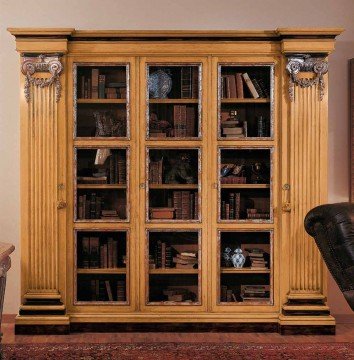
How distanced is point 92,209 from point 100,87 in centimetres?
92

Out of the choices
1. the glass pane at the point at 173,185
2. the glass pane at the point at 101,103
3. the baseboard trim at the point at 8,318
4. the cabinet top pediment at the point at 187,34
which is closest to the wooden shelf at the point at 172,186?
the glass pane at the point at 173,185

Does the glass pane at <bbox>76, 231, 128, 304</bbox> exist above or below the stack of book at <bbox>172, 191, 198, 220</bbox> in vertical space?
below

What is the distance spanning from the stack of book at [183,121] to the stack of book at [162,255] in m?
0.84

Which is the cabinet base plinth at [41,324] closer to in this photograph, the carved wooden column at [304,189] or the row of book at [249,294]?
the row of book at [249,294]

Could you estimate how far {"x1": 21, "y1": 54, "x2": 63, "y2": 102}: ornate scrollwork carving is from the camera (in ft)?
18.1

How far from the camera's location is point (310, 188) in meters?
5.61

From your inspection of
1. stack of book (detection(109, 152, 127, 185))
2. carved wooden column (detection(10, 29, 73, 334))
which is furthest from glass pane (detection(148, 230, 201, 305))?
carved wooden column (detection(10, 29, 73, 334))

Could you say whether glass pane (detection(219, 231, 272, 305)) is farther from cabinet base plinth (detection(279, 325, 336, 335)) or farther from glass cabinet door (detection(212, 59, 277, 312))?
cabinet base plinth (detection(279, 325, 336, 335))

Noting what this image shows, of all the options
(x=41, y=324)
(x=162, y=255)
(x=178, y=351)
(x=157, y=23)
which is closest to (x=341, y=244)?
(x=178, y=351)

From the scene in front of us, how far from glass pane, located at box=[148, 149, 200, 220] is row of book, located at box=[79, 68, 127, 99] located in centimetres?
53

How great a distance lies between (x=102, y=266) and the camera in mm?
5660

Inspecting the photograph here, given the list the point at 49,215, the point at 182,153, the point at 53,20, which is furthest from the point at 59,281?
the point at 53,20

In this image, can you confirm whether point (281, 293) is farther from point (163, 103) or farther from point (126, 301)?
point (163, 103)

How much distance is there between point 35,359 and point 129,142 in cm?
172
